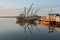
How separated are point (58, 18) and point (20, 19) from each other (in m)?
18.1

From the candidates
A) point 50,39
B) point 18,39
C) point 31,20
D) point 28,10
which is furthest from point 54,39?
point 28,10

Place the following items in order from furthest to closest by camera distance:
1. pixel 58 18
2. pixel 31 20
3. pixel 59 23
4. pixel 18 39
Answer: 1. pixel 31 20
2. pixel 58 18
3. pixel 59 23
4. pixel 18 39

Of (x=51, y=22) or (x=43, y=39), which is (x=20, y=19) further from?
(x=43, y=39)

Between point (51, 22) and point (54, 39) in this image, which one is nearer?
point (54, 39)

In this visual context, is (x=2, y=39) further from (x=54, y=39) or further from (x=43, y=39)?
(x=54, y=39)

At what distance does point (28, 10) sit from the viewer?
37.8 metres

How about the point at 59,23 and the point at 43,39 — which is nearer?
the point at 43,39

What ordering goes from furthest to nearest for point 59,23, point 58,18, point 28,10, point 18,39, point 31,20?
point 28,10 < point 31,20 < point 58,18 < point 59,23 < point 18,39

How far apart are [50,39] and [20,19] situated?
2926cm

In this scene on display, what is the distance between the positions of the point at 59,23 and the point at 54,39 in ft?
32.9

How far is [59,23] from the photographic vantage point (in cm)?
1975

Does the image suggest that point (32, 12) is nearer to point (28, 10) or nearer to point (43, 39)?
point (28, 10)

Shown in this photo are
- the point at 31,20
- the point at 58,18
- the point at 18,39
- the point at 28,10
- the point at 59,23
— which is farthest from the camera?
the point at 28,10

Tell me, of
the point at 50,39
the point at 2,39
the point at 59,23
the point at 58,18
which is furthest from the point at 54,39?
the point at 58,18
